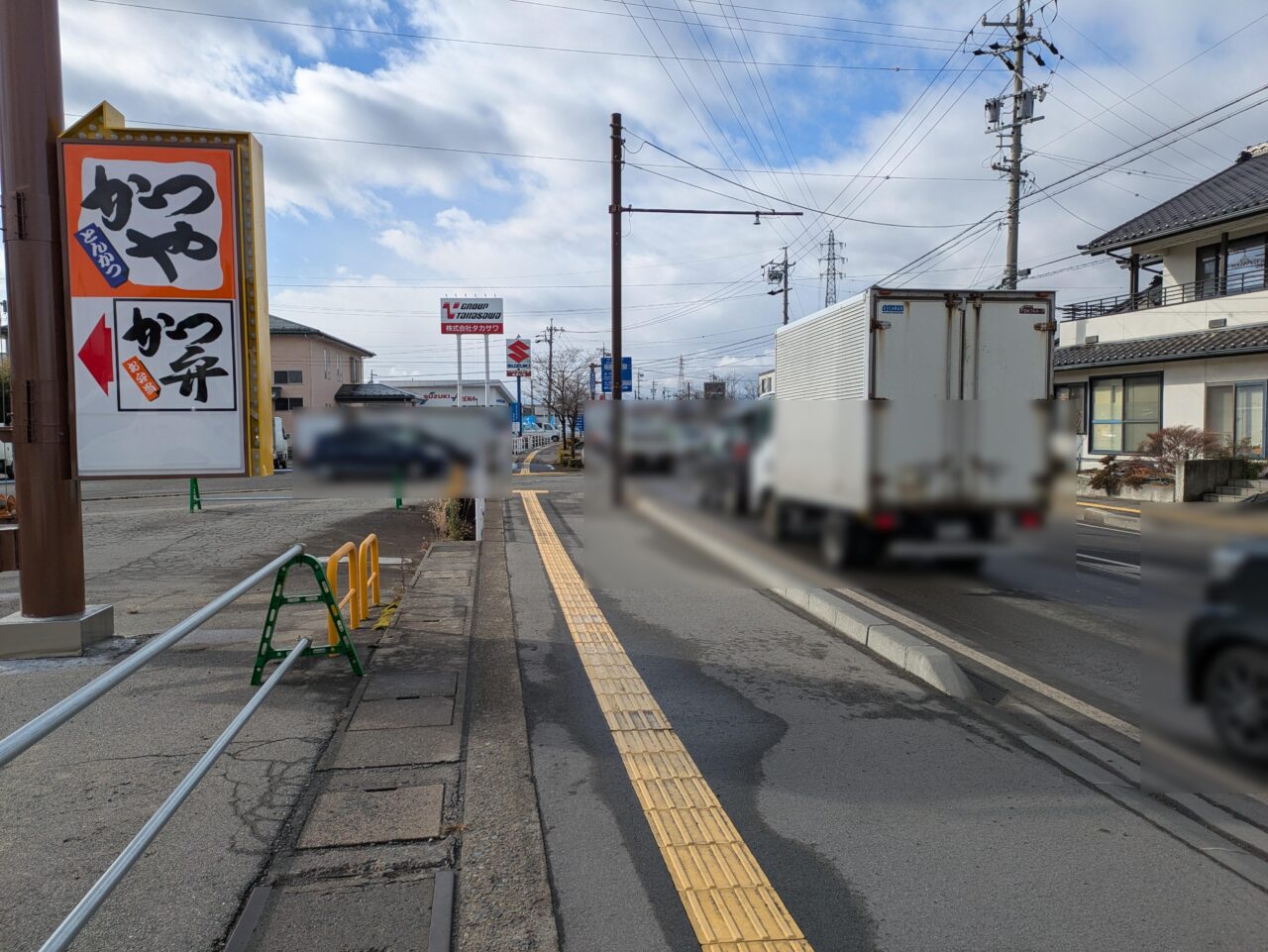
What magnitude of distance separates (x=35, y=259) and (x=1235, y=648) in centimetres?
899

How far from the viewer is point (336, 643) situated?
782 centimetres

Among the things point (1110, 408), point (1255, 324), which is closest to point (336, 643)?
point (1110, 408)

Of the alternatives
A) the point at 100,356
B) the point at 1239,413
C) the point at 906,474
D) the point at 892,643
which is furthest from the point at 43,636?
the point at 1239,413

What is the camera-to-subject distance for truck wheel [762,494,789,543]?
31.2 inches

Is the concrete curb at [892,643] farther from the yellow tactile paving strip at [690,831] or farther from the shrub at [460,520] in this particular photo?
the shrub at [460,520]

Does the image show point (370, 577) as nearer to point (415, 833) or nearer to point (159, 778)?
point (159, 778)

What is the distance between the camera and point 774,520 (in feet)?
2.62

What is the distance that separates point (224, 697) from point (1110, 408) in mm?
20178

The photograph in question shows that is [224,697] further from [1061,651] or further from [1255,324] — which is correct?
[1255,324]

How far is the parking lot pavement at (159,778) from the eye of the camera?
4020 millimetres

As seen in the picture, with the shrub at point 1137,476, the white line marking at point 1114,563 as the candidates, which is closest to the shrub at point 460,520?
the white line marking at point 1114,563

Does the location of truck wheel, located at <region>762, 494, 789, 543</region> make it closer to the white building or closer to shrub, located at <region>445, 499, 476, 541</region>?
the white building

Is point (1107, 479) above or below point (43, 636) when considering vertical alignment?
above

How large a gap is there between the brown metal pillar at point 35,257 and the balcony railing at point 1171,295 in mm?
21483
